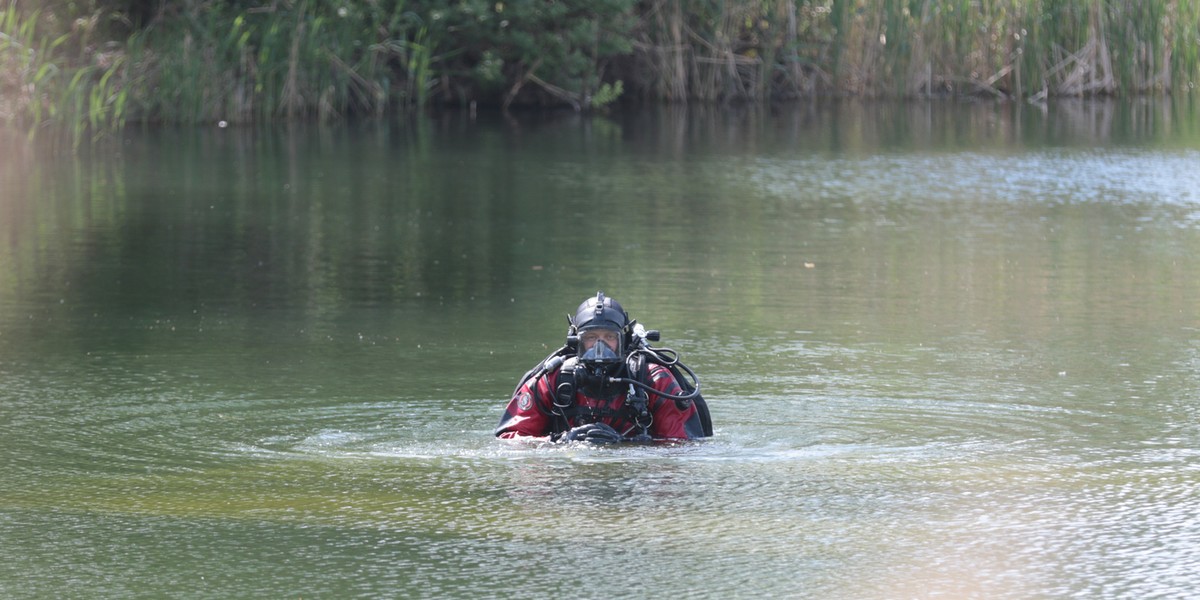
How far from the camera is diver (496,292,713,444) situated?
296 inches

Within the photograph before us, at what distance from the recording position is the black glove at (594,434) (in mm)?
7609

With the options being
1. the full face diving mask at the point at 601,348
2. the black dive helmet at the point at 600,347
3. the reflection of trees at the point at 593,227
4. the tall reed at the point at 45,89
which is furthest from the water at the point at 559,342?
the tall reed at the point at 45,89

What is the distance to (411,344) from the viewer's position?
33.0 feet

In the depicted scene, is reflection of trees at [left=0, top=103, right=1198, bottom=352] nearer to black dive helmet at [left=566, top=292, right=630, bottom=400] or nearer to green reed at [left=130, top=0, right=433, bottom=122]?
green reed at [left=130, top=0, right=433, bottom=122]

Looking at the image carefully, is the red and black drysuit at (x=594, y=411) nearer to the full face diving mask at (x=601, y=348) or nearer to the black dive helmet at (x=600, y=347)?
the black dive helmet at (x=600, y=347)

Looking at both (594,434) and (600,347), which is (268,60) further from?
(600,347)

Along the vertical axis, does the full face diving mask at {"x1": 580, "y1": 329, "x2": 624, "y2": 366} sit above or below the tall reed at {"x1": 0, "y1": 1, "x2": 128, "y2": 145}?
below

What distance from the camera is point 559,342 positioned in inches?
393

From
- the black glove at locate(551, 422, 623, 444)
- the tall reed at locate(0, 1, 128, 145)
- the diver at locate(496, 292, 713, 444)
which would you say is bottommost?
the black glove at locate(551, 422, 623, 444)

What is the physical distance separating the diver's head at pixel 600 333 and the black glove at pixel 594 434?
29 centimetres

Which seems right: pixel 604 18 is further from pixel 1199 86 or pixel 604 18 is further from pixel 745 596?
pixel 745 596

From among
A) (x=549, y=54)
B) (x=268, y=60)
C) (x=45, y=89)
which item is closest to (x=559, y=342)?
(x=45, y=89)

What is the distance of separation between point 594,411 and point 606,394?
138 millimetres

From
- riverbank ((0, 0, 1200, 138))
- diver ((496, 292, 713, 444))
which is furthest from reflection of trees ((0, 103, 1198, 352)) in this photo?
diver ((496, 292, 713, 444))
